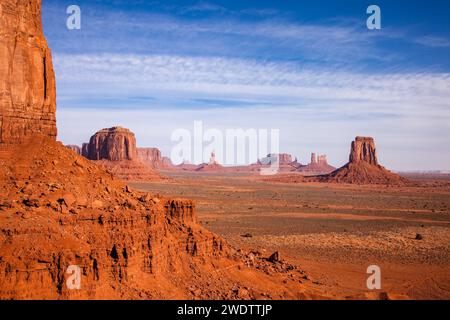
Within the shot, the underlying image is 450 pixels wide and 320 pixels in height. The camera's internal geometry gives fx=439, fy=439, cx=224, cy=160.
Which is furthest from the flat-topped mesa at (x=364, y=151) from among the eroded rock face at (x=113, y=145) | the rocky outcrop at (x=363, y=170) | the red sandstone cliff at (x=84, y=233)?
the red sandstone cliff at (x=84, y=233)

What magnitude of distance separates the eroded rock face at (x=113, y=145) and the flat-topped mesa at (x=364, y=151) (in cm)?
8393

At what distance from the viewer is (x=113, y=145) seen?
14275cm

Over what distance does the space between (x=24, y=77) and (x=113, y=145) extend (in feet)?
420

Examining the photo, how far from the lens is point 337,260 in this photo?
31.5m

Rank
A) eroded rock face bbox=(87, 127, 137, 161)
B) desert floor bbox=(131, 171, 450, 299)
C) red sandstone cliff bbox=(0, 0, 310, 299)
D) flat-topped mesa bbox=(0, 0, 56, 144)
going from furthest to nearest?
eroded rock face bbox=(87, 127, 137, 161) → desert floor bbox=(131, 171, 450, 299) → flat-topped mesa bbox=(0, 0, 56, 144) → red sandstone cliff bbox=(0, 0, 310, 299)

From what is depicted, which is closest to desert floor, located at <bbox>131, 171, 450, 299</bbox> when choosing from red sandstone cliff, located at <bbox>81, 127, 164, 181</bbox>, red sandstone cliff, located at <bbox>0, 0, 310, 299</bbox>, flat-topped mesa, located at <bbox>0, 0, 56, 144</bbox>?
red sandstone cliff, located at <bbox>0, 0, 310, 299</bbox>

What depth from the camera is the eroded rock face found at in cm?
14225

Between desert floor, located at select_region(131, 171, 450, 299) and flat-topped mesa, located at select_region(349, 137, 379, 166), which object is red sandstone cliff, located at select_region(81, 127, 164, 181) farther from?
flat-topped mesa, located at select_region(349, 137, 379, 166)

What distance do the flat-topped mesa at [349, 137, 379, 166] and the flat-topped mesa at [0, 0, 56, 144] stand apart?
161 m

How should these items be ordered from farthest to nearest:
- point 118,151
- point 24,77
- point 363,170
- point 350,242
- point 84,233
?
1. point 363,170
2. point 118,151
3. point 350,242
4. point 24,77
5. point 84,233

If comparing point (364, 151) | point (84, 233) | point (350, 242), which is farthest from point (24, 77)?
point (364, 151)

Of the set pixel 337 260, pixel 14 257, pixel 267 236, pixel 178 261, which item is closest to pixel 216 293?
pixel 178 261

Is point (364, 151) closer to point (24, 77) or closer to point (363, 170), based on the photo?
point (363, 170)
